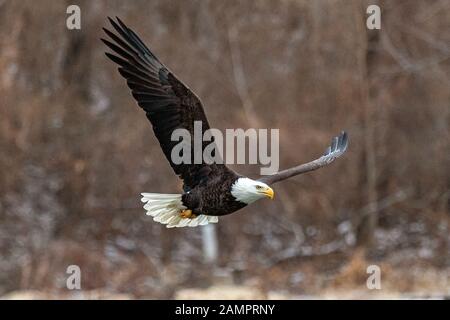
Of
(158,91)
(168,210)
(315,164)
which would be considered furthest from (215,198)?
(315,164)

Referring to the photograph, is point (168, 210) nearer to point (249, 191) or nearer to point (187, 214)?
point (187, 214)

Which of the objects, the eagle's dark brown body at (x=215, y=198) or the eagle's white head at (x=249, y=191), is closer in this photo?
the eagle's white head at (x=249, y=191)

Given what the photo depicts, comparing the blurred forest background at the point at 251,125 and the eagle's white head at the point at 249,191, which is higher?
the blurred forest background at the point at 251,125

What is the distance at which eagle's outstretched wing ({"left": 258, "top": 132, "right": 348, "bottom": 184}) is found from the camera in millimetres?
7680

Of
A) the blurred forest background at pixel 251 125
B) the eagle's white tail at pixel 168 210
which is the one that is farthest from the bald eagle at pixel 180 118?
the blurred forest background at pixel 251 125

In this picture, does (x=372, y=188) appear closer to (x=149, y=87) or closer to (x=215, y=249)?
(x=215, y=249)

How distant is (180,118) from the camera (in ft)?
24.5

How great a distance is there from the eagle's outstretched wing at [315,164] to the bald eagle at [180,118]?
0.04 metres

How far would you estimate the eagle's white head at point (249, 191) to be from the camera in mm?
7242

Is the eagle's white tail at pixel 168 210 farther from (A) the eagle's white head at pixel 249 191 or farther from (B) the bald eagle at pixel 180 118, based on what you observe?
(A) the eagle's white head at pixel 249 191

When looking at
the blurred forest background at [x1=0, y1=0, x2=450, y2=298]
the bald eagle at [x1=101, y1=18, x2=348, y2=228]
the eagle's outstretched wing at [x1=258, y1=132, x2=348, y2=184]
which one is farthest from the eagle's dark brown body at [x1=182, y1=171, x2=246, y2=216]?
the blurred forest background at [x1=0, y1=0, x2=450, y2=298]

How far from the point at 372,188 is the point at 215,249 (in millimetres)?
2404

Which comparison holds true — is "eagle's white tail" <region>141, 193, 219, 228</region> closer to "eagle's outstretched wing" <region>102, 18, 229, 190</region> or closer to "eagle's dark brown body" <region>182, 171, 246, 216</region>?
"eagle's dark brown body" <region>182, 171, 246, 216</region>
